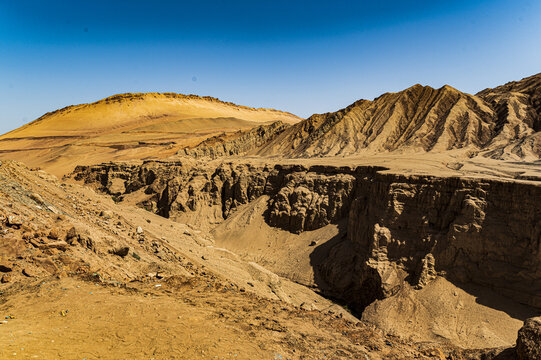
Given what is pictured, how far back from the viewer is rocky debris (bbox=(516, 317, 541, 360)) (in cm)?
669

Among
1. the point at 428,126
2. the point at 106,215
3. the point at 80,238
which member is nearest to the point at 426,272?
the point at 80,238

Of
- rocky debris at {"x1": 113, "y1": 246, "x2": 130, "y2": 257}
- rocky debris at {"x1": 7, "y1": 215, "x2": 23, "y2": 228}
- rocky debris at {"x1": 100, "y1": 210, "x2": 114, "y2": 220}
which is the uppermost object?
rocky debris at {"x1": 7, "y1": 215, "x2": 23, "y2": 228}

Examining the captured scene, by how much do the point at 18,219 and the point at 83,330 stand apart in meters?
5.11

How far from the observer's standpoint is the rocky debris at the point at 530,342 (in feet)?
22.0

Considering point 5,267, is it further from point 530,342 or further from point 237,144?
point 237,144

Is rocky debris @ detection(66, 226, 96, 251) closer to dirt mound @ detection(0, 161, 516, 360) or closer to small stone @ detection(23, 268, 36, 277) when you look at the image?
dirt mound @ detection(0, 161, 516, 360)

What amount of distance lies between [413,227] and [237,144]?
133 ft

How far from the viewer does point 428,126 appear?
132 ft

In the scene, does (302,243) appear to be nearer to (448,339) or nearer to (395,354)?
(448,339)

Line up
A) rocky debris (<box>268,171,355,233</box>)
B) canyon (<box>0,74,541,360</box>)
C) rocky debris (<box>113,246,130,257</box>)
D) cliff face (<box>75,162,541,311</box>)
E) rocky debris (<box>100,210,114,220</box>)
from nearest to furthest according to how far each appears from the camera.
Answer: canyon (<box>0,74,541,360</box>) < rocky debris (<box>113,246,130,257</box>) < cliff face (<box>75,162,541,311</box>) < rocky debris (<box>100,210,114,220</box>) < rocky debris (<box>268,171,355,233</box>)

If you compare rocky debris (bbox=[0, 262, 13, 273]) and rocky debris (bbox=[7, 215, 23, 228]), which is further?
rocky debris (bbox=[7, 215, 23, 228])

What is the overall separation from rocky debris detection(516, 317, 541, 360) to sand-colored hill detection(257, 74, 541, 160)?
89.5 ft

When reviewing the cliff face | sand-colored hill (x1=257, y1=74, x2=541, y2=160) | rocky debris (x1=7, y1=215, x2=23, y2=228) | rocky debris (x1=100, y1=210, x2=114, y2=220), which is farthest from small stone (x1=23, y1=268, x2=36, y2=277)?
sand-colored hill (x1=257, y1=74, x2=541, y2=160)

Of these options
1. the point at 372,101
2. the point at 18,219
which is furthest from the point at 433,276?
the point at 372,101
